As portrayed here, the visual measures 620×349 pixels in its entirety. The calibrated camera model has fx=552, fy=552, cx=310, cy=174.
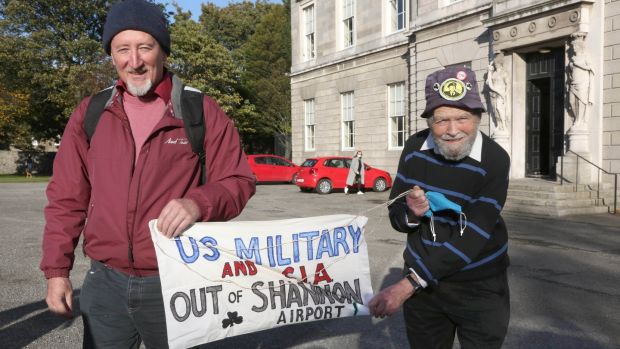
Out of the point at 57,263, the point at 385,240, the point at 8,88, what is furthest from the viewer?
the point at 8,88

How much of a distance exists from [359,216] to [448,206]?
0.59 meters

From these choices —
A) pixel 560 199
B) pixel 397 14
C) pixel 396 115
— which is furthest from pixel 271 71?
pixel 560 199

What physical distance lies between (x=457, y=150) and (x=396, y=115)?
22661 mm

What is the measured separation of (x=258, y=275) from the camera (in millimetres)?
2590

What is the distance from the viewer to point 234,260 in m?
2.53

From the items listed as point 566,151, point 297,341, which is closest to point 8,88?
point 566,151

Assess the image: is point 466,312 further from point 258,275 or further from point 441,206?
point 258,275

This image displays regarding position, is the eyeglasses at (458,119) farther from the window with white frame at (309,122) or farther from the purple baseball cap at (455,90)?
the window with white frame at (309,122)

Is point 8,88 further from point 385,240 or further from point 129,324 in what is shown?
point 129,324

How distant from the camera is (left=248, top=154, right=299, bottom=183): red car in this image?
2762 centimetres

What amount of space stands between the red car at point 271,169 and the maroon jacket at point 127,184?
24.8 meters

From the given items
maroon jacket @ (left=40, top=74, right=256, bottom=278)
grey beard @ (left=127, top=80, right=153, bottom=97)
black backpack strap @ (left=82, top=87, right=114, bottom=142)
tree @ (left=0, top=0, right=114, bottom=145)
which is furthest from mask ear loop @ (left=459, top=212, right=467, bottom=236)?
tree @ (left=0, top=0, right=114, bottom=145)

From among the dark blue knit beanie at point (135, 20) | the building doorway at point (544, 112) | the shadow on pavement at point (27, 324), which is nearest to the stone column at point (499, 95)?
the building doorway at point (544, 112)

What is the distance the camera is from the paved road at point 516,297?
4770 mm
